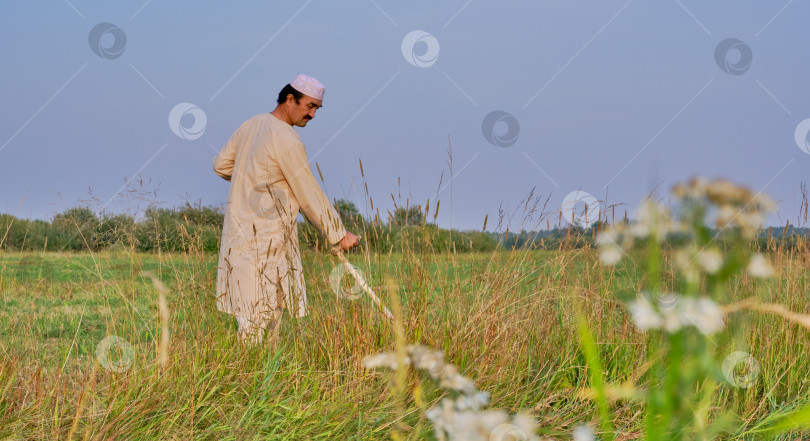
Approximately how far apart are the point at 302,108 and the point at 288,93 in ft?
0.52

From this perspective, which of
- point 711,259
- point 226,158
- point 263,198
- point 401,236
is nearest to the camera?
point 711,259

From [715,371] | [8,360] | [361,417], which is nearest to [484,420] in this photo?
[715,371]

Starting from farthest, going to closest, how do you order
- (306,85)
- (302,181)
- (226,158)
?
(226,158), (306,85), (302,181)

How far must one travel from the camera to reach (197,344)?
3035 millimetres

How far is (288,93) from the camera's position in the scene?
4.50 metres

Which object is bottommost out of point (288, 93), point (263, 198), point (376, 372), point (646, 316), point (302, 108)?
point (376, 372)

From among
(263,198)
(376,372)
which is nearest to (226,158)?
(263,198)

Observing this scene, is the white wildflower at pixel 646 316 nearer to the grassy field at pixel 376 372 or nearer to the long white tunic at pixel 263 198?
the grassy field at pixel 376 372

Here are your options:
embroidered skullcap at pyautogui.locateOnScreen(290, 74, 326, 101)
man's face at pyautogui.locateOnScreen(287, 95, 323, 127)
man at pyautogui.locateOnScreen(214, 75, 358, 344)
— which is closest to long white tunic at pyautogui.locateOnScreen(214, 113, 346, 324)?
man at pyautogui.locateOnScreen(214, 75, 358, 344)

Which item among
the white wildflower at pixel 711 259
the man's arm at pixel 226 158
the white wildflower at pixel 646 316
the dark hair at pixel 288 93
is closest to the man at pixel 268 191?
the dark hair at pixel 288 93

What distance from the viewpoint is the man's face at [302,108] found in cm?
444

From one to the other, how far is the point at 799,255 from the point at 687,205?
15.8 feet

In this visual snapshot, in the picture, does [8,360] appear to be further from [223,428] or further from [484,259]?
[484,259]

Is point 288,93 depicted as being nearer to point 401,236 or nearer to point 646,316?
point 401,236
